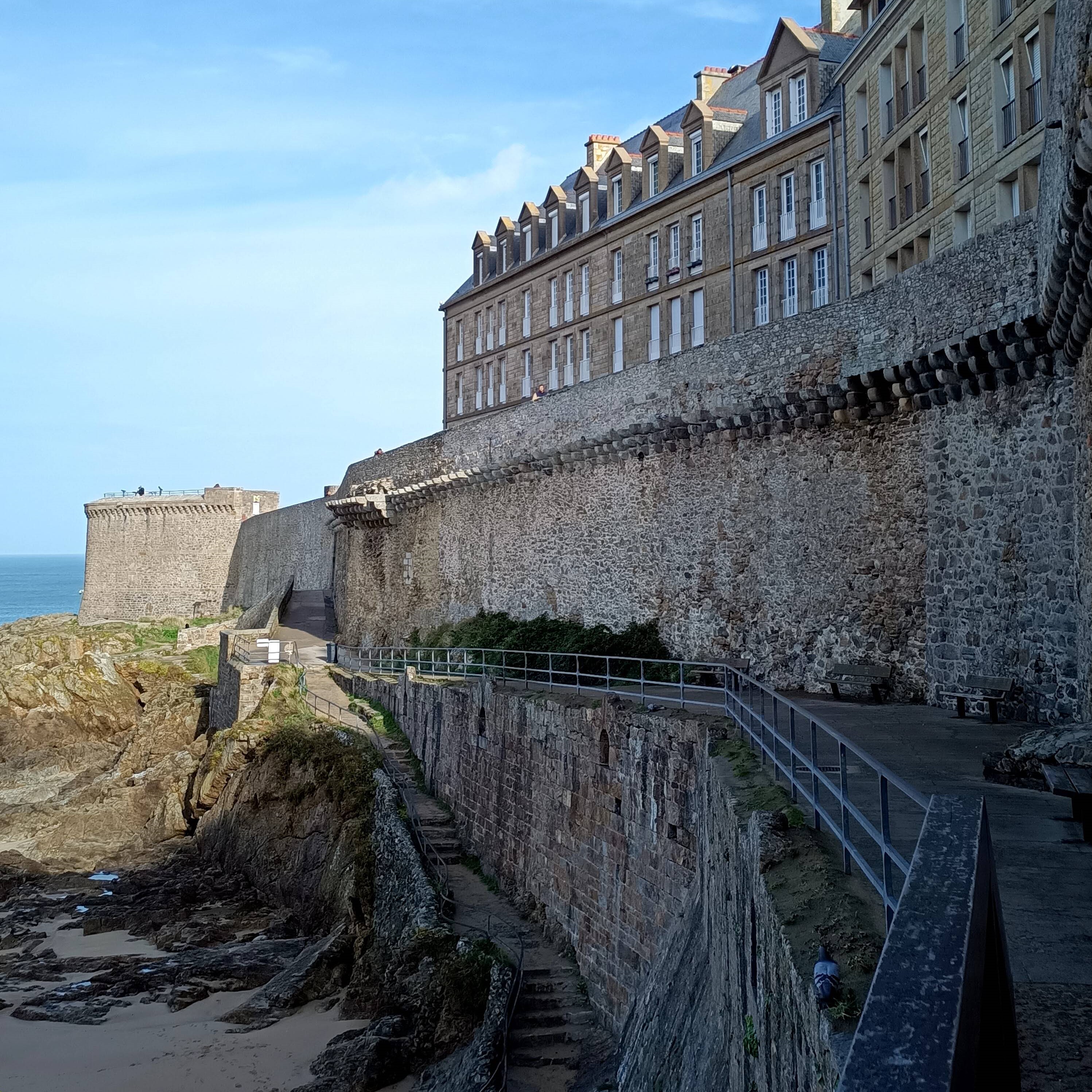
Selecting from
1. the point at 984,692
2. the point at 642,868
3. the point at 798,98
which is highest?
the point at 798,98

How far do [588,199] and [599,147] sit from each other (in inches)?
154

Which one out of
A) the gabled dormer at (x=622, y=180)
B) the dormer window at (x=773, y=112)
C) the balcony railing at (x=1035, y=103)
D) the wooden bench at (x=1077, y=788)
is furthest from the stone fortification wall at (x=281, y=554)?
the wooden bench at (x=1077, y=788)

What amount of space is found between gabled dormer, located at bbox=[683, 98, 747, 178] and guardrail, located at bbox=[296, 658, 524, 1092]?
15.8 m

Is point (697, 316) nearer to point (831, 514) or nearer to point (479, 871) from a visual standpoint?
point (831, 514)

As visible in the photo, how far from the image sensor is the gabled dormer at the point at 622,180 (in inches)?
1246

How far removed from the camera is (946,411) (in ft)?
45.3

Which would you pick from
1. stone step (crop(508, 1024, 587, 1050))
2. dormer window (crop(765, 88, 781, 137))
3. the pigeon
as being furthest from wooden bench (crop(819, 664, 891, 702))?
dormer window (crop(765, 88, 781, 137))

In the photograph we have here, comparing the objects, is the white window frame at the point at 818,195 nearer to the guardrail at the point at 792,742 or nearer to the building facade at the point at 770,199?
the building facade at the point at 770,199

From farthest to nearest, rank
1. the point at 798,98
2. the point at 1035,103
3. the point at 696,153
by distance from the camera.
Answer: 1. the point at 696,153
2. the point at 798,98
3. the point at 1035,103

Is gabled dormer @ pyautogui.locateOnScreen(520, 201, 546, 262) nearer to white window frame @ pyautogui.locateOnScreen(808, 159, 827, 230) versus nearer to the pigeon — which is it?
white window frame @ pyautogui.locateOnScreen(808, 159, 827, 230)

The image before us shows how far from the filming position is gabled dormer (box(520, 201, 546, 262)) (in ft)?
119

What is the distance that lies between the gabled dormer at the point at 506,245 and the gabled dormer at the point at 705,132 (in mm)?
9599

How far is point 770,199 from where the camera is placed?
2648 cm

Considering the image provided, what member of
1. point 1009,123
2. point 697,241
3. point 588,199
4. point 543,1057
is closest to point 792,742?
point 543,1057
